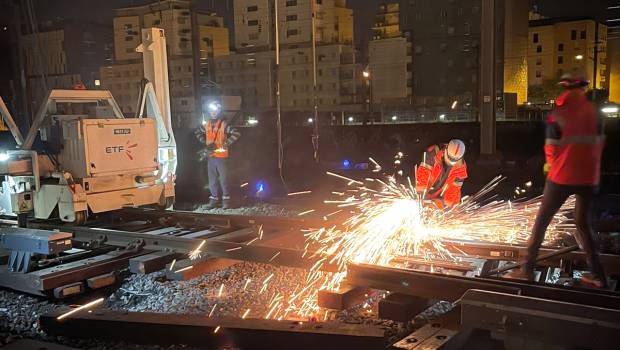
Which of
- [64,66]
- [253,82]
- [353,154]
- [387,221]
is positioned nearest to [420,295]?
[387,221]

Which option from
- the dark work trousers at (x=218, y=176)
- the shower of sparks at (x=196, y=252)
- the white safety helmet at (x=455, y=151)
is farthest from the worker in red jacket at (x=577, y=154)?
the dark work trousers at (x=218, y=176)

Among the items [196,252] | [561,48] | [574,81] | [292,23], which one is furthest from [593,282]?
[561,48]

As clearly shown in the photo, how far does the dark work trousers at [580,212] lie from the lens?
4579 mm

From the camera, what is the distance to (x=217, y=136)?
11328 millimetres

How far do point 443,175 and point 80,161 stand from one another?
17.3ft

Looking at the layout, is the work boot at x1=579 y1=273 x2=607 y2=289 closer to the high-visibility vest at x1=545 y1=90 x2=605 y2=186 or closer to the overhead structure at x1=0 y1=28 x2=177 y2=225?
the high-visibility vest at x1=545 y1=90 x2=605 y2=186

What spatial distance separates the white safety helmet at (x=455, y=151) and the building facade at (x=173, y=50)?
91.2ft

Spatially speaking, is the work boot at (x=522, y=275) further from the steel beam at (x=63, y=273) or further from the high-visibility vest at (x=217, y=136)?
the high-visibility vest at (x=217, y=136)

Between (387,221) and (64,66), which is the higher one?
(64,66)

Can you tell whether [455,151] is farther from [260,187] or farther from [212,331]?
[260,187]

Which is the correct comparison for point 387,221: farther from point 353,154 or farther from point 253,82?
point 253,82

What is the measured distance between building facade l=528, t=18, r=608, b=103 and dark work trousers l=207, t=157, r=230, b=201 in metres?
40.4

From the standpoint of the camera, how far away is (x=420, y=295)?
4.73 metres

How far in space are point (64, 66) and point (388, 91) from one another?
24224 mm
